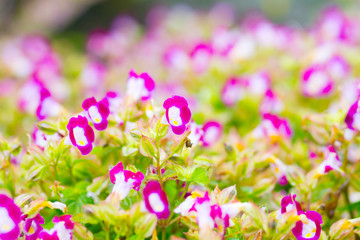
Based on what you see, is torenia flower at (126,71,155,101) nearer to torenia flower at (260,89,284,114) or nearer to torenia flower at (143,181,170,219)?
torenia flower at (143,181,170,219)

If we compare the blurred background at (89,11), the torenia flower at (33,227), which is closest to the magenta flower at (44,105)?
the torenia flower at (33,227)

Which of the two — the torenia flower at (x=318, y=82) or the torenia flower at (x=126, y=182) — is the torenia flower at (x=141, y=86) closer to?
the torenia flower at (x=126, y=182)

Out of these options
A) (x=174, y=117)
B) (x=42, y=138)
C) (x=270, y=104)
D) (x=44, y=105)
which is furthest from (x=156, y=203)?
(x=270, y=104)

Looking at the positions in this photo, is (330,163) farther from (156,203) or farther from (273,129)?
(156,203)

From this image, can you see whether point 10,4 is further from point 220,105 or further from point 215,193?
point 215,193

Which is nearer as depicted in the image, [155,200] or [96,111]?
[155,200]

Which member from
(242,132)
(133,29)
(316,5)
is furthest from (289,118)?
(316,5)
